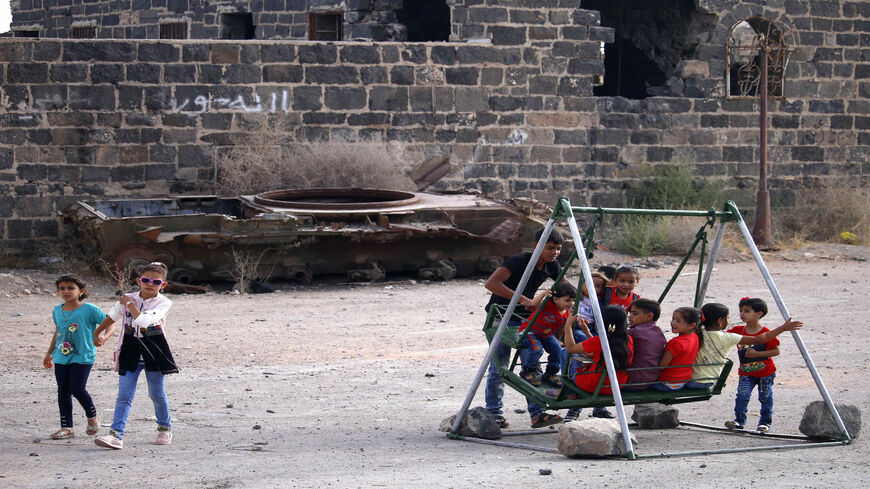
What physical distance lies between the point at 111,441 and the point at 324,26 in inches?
541

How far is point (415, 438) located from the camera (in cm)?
639

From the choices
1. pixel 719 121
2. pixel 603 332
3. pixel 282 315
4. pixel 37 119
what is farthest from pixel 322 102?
pixel 603 332

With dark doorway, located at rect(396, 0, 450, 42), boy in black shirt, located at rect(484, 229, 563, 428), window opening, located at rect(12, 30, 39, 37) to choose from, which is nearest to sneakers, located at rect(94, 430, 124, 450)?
boy in black shirt, located at rect(484, 229, 563, 428)

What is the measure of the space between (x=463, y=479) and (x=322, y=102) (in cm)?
995

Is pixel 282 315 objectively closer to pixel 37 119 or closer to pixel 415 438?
pixel 415 438

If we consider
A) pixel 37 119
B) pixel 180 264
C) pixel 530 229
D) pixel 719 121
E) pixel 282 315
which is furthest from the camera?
pixel 719 121

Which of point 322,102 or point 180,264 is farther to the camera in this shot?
point 322,102

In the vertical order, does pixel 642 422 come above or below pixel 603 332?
below

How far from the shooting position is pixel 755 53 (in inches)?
673

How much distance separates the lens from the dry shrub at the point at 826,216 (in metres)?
16.3

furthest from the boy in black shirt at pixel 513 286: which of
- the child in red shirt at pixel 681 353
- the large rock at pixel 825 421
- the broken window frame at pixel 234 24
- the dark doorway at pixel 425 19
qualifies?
the dark doorway at pixel 425 19

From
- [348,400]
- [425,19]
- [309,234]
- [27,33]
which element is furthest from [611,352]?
[27,33]

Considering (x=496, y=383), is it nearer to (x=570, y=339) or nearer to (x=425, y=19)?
(x=570, y=339)

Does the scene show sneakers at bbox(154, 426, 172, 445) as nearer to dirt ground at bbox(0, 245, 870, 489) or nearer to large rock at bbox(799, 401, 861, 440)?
dirt ground at bbox(0, 245, 870, 489)
